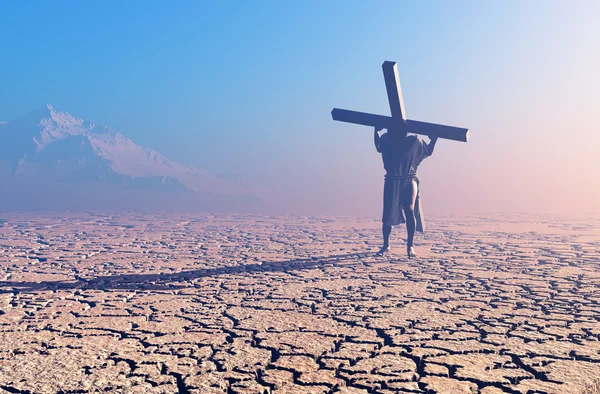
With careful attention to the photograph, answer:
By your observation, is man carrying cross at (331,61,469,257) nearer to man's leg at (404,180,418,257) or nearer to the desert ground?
man's leg at (404,180,418,257)

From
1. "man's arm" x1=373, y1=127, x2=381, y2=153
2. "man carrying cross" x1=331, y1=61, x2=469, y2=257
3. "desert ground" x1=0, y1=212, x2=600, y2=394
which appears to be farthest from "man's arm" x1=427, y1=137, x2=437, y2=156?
"desert ground" x1=0, y1=212, x2=600, y2=394

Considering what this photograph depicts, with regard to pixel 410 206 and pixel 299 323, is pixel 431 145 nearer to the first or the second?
pixel 410 206

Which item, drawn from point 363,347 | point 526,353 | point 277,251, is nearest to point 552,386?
point 526,353

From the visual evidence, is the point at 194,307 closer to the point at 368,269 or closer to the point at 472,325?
the point at 472,325

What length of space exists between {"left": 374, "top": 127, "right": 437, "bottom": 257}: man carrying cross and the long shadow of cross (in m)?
1.02

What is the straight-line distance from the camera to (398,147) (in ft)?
28.8

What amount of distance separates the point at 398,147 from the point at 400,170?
37 cm

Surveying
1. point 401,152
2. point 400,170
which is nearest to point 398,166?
point 400,170

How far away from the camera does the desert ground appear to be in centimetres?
342

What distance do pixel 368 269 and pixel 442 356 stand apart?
400 cm

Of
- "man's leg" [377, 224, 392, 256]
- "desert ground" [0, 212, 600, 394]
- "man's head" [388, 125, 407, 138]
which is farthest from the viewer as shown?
"man's leg" [377, 224, 392, 256]

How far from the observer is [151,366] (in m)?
3.63

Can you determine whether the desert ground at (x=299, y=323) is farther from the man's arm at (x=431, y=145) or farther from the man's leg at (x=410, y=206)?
the man's arm at (x=431, y=145)

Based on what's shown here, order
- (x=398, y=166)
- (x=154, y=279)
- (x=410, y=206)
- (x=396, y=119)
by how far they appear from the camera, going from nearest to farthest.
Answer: (x=154, y=279)
(x=396, y=119)
(x=398, y=166)
(x=410, y=206)
